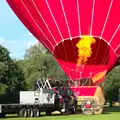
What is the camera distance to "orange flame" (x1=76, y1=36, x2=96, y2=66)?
88.9ft

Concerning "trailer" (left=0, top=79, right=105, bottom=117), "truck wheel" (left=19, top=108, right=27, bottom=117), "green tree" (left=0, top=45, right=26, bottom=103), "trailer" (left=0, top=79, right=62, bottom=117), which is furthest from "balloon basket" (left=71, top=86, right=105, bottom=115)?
"green tree" (left=0, top=45, right=26, bottom=103)

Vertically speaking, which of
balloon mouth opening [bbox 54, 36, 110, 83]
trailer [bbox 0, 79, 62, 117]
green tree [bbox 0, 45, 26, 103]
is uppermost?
green tree [bbox 0, 45, 26, 103]

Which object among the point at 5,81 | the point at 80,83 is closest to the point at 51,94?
the point at 80,83

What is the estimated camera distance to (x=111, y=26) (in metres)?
26.7

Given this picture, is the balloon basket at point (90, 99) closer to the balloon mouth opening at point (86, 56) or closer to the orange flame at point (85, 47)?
the balloon mouth opening at point (86, 56)

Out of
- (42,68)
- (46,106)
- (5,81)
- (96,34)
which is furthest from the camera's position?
(42,68)

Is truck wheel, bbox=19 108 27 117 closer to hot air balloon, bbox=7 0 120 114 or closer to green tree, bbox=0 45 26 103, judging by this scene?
hot air balloon, bbox=7 0 120 114

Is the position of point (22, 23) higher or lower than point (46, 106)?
higher

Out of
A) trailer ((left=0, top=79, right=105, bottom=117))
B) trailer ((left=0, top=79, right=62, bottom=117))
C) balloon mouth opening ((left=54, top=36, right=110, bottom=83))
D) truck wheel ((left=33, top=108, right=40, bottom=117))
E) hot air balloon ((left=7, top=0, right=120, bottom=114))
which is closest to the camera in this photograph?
trailer ((left=0, top=79, right=62, bottom=117))

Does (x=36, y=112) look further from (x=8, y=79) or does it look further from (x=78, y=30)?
(x=8, y=79)

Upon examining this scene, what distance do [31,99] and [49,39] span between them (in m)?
4.72

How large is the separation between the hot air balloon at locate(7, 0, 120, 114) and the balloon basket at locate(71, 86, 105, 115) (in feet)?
3.57

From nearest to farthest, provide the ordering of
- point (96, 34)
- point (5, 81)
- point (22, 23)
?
point (96, 34), point (22, 23), point (5, 81)

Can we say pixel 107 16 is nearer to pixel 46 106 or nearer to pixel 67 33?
pixel 67 33
